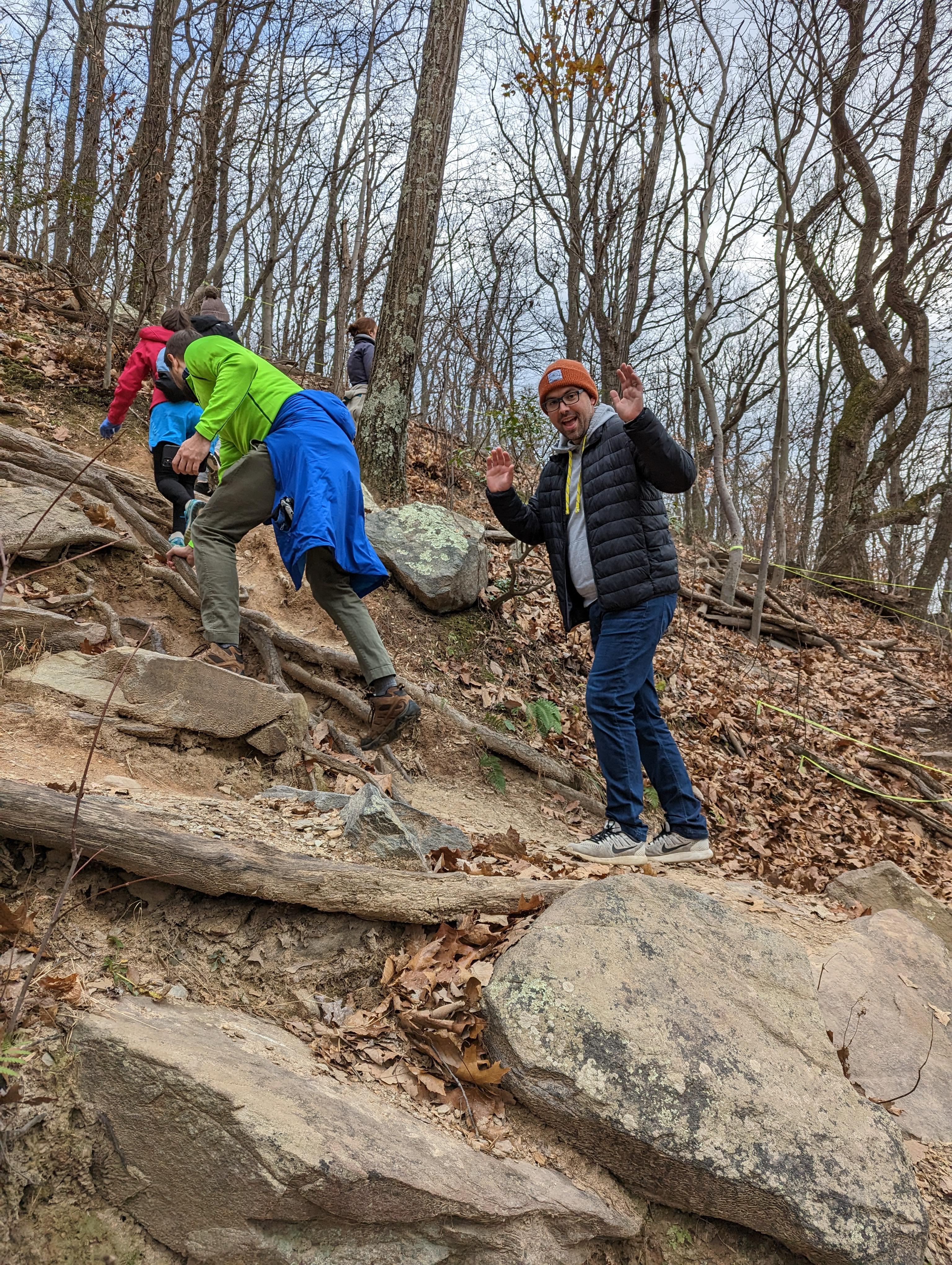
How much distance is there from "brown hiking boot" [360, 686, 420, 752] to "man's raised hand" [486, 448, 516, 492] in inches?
50.0

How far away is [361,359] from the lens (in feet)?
29.5

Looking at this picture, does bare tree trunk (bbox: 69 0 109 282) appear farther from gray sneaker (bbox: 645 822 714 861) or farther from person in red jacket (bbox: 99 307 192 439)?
gray sneaker (bbox: 645 822 714 861)

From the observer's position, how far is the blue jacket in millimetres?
8992

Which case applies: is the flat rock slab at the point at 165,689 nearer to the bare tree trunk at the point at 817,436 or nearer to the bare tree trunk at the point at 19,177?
the bare tree trunk at the point at 19,177

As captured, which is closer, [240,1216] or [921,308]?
[240,1216]

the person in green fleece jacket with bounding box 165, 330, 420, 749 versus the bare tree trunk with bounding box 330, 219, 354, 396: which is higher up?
the bare tree trunk with bounding box 330, 219, 354, 396

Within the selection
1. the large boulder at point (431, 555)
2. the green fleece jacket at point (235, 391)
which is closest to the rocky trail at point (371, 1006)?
the green fleece jacket at point (235, 391)

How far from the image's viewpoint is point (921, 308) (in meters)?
13.2

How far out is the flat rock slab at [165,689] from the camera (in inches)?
147

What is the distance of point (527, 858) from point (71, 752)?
2111 millimetres

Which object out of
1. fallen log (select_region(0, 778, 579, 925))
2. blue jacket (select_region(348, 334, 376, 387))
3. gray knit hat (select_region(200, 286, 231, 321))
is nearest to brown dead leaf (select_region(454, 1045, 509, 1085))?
fallen log (select_region(0, 778, 579, 925))

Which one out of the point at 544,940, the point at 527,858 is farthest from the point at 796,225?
the point at 544,940

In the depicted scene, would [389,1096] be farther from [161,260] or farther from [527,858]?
[161,260]

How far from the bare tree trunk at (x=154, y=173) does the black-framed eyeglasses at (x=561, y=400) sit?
5092 millimetres
